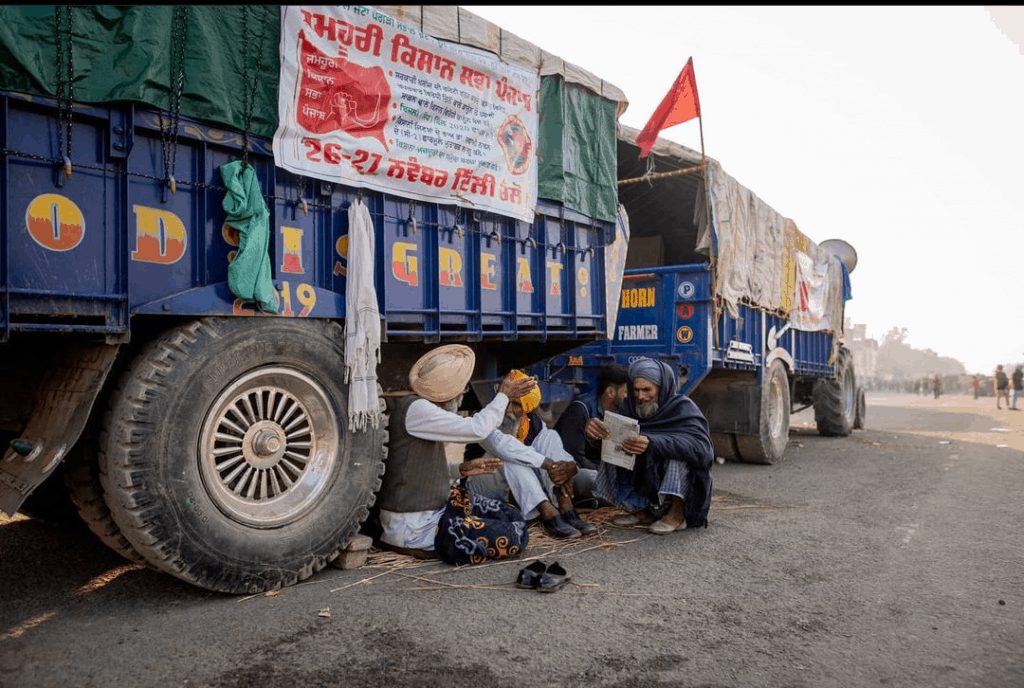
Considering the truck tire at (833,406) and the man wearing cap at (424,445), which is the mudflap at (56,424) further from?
the truck tire at (833,406)

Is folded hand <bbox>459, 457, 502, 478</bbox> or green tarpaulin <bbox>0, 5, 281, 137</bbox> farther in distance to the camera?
folded hand <bbox>459, 457, 502, 478</bbox>

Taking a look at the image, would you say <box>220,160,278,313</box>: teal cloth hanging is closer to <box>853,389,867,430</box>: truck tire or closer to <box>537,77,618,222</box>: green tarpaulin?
<box>537,77,618,222</box>: green tarpaulin

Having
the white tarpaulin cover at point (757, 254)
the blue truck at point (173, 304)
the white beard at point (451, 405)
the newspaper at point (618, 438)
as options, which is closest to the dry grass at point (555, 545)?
the blue truck at point (173, 304)

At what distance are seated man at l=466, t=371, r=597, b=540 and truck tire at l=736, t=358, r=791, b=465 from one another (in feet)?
14.1

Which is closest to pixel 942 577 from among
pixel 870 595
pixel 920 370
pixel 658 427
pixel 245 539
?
pixel 870 595

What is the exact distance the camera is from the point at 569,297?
602 cm

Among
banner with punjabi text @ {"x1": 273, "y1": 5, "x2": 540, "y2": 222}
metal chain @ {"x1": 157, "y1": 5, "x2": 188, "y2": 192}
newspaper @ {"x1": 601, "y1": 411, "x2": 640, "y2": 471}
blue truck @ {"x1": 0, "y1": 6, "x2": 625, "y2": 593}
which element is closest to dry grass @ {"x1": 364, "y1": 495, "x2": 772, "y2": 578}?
blue truck @ {"x1": 0, "y1": 6, "x2": 625, "y2": 593}

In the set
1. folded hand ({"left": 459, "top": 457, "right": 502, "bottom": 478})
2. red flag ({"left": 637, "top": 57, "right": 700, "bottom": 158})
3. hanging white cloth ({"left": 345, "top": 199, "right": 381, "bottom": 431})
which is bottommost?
folded hand ({"left": 459, "top": 457, "right": 502, "bottom": 478})

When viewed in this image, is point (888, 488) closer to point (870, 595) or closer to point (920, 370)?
point (870, 595)

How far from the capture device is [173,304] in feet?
11.1

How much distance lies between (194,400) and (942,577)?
4.34 metres

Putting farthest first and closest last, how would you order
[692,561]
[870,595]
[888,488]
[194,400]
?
[888,488], [692,561], [870,595], [194,400]

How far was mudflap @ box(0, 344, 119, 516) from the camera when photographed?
3076mm

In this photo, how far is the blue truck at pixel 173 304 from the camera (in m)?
3.05
